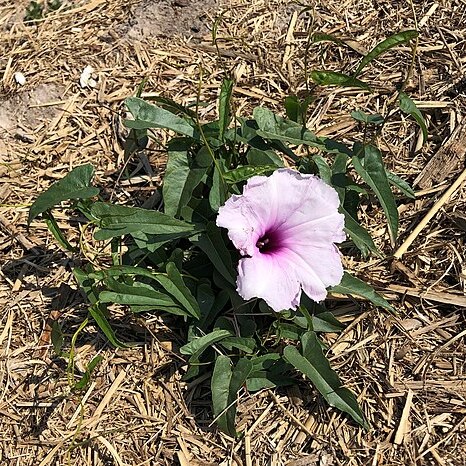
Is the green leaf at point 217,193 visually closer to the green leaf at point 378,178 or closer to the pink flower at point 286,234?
the pink flower at point 286,234

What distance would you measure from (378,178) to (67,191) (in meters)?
0.69

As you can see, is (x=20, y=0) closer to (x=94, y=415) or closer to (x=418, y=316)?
(x=94, y=415)

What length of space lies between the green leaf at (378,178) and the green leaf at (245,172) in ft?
0.76

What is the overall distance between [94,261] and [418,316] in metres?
0.80

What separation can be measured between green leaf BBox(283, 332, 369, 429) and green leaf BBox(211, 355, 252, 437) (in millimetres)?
101

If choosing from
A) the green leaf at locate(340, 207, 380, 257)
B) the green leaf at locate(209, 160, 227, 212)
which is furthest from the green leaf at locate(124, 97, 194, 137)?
the green leaf at locate(340, 207, 380, 257)

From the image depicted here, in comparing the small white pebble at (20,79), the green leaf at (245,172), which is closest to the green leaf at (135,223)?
the green leaf at (245,172)

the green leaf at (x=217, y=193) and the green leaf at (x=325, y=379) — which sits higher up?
the green leaf at (x=217, y=193)

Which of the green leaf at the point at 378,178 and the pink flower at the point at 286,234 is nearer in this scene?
the pink flower at the point at 286,234

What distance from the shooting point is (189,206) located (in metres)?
1.67

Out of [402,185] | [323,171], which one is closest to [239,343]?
[323,171]

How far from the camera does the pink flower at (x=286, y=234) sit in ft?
4.67

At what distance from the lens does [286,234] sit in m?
1.51

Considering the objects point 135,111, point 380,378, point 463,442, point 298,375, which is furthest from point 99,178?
point 463,442
